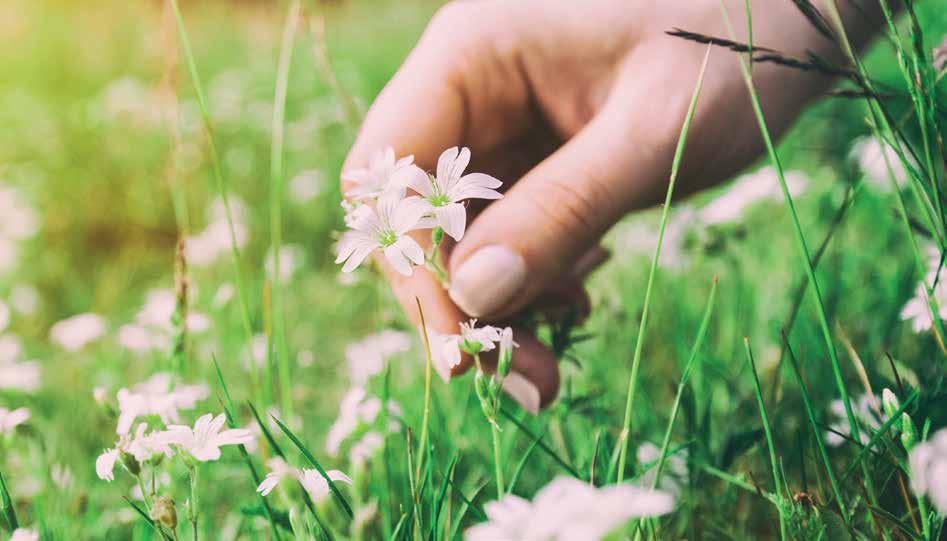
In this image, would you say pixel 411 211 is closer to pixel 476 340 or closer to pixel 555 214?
pixel 476 340

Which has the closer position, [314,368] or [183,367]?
[183,367]

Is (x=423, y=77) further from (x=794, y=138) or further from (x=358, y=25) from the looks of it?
(x=358, y=25)

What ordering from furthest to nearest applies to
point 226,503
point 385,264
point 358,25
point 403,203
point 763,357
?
point 358,25 < point 763,357 < point 226,503 < point 385,264 < point 403,203

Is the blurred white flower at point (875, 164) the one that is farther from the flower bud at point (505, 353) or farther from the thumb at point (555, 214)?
the flower bud at point (505, 353)

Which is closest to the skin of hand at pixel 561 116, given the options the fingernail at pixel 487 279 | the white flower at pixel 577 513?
the fingernail at pixel 487 279

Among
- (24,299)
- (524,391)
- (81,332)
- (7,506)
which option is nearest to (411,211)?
(524,391)

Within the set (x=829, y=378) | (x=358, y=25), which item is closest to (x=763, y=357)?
(x=829, y=378)
